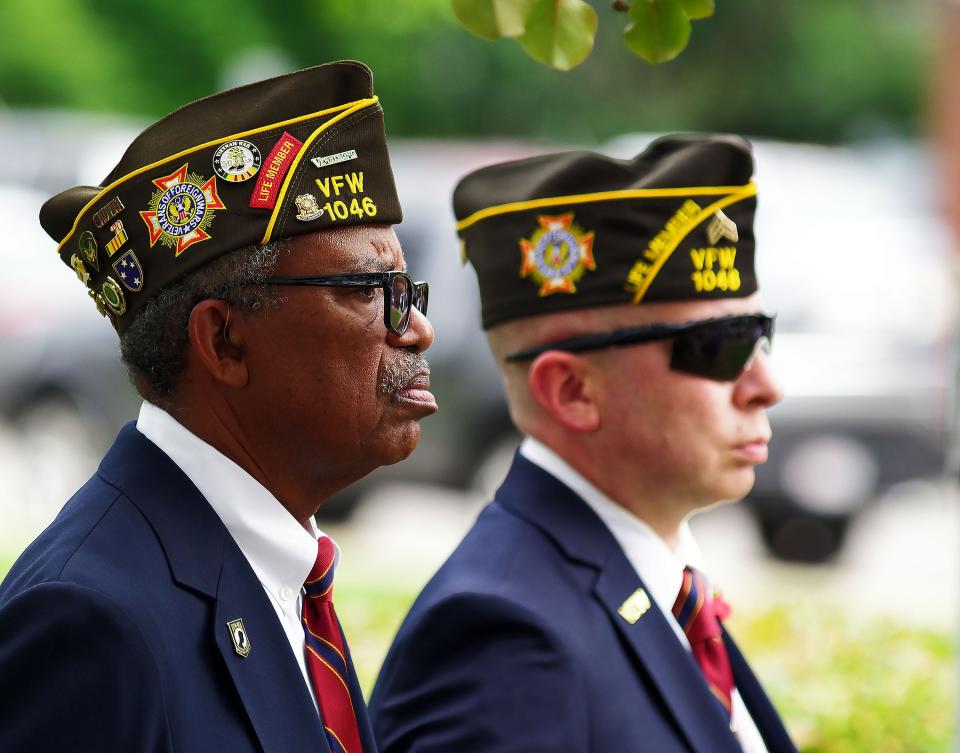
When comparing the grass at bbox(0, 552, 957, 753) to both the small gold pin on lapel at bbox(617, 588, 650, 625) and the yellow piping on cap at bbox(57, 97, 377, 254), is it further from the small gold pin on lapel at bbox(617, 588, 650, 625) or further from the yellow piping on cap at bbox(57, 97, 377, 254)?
the yellow piping on cap at bbox(57, 97, 377, 254)

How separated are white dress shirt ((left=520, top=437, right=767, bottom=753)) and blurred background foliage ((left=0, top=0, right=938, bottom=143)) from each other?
42.0 ft

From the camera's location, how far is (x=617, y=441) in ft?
10.5

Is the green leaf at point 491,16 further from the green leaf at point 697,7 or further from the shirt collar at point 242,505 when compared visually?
the shirt collar at point 242,505

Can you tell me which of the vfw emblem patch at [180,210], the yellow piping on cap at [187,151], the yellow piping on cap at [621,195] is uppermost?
the yellow piping on cap at [187,151]

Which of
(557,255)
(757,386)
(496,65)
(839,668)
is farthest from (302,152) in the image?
(496,65)

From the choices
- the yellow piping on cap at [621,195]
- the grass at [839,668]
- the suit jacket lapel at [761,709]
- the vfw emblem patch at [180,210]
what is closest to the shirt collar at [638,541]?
the suit jacket lapel at [761,709]

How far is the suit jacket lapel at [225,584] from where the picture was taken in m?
2.20

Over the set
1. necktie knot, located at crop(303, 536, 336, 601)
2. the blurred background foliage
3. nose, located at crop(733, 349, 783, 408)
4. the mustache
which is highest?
the mustache

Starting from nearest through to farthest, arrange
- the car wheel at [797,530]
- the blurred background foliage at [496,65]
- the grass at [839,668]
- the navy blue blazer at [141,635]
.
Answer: the navy blue blazer at [141,635] < the grass at [839,668] < the car wheel at [797,530] < the blurred background foliage at [496,65]

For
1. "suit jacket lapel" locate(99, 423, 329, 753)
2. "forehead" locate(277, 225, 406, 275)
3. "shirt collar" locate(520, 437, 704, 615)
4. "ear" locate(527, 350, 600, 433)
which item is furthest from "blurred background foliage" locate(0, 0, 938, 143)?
"suit jacket lapel" locate(99, 423, 329, 753)

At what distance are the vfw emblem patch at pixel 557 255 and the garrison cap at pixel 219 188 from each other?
82 cm

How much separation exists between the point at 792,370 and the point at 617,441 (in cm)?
705

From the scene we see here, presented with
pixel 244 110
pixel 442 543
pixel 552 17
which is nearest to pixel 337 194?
pixel 244 110

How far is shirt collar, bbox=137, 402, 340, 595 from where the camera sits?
2359mm
